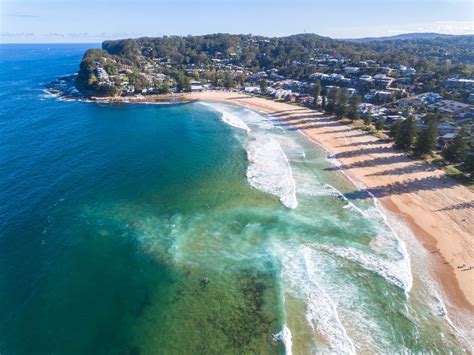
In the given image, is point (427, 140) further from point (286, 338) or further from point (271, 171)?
point (286, 338)

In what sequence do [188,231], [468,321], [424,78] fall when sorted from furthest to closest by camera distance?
[424,78]
[188,231]
[468,321]

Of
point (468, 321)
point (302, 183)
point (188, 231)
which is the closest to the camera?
point (468, 321)

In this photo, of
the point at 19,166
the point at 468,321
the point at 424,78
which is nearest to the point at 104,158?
the point at 19,166

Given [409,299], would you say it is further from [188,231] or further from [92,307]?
[92,307]

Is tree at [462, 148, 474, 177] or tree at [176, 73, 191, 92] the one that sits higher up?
tree at [462, 148, 474, 177]

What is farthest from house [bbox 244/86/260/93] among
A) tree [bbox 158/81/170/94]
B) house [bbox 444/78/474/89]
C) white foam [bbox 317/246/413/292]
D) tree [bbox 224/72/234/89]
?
white foam [bbox 317/246/413/292]

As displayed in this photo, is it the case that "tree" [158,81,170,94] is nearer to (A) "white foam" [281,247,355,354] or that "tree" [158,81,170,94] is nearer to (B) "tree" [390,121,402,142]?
(B) "tree" [390,121,402,142]

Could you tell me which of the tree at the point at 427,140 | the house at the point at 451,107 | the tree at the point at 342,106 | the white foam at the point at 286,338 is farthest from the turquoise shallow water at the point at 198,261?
the house at the point at 451,107
